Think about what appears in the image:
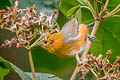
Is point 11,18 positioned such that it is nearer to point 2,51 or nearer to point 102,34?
point 102,34

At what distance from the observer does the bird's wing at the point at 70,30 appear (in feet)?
8.73

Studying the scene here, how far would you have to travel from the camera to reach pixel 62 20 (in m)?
3.34

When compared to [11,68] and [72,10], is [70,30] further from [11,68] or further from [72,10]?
[11,68]

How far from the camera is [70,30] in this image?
276 centimetres

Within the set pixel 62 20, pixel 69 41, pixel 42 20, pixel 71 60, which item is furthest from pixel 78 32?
pixel 42 20

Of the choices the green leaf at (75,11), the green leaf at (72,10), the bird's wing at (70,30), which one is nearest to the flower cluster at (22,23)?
the green leaf at (72,10)

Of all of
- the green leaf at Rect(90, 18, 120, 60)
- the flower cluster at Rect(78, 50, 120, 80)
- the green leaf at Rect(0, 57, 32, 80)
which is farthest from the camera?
the green leaf at Rect(90, 18, 120, 60)

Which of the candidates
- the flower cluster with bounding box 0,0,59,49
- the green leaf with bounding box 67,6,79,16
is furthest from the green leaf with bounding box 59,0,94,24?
the flower cluster with bounding box 0,0,59,49

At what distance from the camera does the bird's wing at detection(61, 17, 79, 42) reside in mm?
2660

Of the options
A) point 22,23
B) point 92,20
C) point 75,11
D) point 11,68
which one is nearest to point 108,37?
point 92,20

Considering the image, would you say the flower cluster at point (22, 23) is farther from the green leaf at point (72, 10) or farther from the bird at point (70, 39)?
the bird at point (70, 39)

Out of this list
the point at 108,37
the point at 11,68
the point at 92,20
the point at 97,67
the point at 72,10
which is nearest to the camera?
the point at 97,67

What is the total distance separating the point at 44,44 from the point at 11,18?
25 centimetres

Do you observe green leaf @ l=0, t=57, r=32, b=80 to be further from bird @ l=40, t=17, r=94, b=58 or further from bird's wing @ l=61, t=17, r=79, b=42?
bird's wing @ l=61, t=17, r=79, b=42
